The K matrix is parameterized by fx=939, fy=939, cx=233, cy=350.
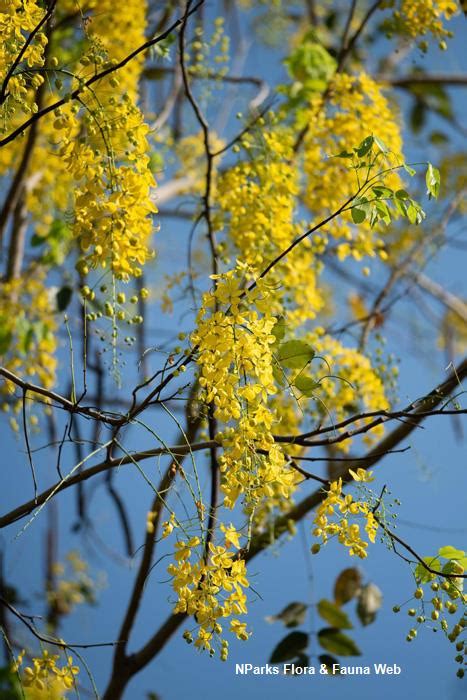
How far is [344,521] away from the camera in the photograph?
977 millimetres

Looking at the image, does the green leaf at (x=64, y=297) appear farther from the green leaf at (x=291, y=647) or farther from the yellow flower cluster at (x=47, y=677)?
the yellow flower cluster at (x=47, y=677)

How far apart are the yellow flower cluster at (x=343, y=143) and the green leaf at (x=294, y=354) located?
55 centimetres

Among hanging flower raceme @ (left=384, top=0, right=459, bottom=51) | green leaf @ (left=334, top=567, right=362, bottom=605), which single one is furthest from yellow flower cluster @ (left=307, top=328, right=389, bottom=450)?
hanging flower raceme @ (left=384, top=0, right=459, bottom=51)

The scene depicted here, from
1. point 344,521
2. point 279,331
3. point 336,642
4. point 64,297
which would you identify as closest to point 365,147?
point 279,331

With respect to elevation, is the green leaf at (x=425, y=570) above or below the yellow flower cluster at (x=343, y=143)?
below

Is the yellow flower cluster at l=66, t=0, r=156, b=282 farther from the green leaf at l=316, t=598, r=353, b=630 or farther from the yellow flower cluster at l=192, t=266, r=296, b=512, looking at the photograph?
the green leaf at l=316, t=598, r=353, b=630

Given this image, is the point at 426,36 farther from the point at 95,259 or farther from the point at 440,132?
the point at 440,132

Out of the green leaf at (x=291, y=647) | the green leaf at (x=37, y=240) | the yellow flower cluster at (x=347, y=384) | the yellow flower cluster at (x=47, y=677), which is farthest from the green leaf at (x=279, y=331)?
the green leaf at (x=37, y=240)

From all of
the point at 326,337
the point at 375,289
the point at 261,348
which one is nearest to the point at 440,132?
the point at 375,289

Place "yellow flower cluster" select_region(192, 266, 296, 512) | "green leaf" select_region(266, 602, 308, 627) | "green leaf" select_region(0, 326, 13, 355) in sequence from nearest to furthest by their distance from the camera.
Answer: "yellow flower cluster" select_region(192, 266, 296, 512), "green leaf" select_region(266, 602, 308, 627), "green leaf" select_region(0, 326, 13, 355)

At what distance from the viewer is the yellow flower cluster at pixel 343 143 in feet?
5.20

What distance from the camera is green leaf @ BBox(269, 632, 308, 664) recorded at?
158 cm

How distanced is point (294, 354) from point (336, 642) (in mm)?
737

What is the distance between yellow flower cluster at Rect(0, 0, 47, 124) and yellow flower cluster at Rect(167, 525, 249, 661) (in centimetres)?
51
